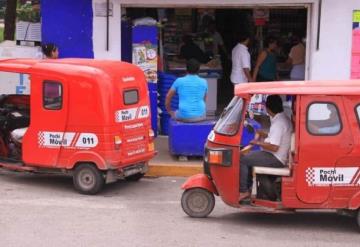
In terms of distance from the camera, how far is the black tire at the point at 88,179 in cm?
873

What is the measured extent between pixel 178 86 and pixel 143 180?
158 centimetres

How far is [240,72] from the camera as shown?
12.5 metres

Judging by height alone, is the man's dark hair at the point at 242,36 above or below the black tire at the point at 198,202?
above

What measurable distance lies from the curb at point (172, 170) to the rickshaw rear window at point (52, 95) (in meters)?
2.06

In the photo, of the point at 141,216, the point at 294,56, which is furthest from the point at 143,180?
the point at 294,56

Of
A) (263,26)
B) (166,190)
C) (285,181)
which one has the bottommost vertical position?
(166,190)

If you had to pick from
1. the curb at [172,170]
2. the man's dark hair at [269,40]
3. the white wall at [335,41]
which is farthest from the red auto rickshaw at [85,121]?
the man's dark hair at [269,40]

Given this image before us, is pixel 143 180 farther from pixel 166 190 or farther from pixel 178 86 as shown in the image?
pixel 178 86

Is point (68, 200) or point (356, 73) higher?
point (356, 73)

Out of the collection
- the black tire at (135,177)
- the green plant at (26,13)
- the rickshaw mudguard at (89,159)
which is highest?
the green plant at (26,13)

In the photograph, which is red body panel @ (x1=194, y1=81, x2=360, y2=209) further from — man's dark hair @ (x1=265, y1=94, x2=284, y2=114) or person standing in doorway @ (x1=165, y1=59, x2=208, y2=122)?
person standing in doorway @ (x1=165, y1=59, x2=208, y2=122)

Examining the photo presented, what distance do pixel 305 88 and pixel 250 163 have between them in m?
0.97

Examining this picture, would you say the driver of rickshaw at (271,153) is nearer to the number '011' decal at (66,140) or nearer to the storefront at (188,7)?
the number '011' decal at (66,140)

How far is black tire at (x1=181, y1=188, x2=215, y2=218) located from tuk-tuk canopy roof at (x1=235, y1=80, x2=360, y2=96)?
1.17m
